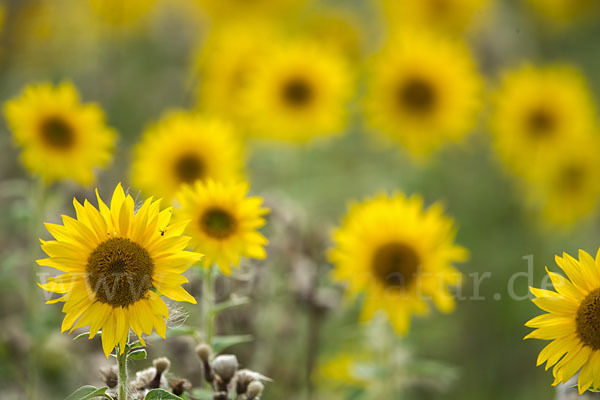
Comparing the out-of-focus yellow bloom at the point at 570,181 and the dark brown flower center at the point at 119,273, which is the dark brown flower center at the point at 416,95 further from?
the dark brown flower center at the point at 119,273

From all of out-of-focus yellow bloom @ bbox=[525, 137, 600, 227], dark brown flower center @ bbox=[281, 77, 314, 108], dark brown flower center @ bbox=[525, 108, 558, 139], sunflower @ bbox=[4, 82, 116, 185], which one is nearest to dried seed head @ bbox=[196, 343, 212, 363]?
sunflower @ bbox=[4, 82, 116, 185]

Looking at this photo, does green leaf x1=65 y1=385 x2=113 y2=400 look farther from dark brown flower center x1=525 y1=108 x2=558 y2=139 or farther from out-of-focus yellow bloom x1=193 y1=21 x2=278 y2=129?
dark brown flower center x1=525 y1=108 x2=558 y2=139

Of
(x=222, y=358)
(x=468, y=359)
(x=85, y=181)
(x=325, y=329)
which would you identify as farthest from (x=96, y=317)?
(x=468, y=359)

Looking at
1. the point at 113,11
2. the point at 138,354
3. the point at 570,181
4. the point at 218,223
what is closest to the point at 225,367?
the point at 138,354

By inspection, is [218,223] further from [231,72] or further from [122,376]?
[231,72]

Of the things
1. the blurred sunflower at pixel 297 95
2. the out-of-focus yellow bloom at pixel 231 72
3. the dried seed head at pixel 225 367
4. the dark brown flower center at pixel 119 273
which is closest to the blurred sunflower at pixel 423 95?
the blurred sunflower at pixel 297 95

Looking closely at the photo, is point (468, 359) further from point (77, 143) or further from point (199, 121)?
point (77, 143)
